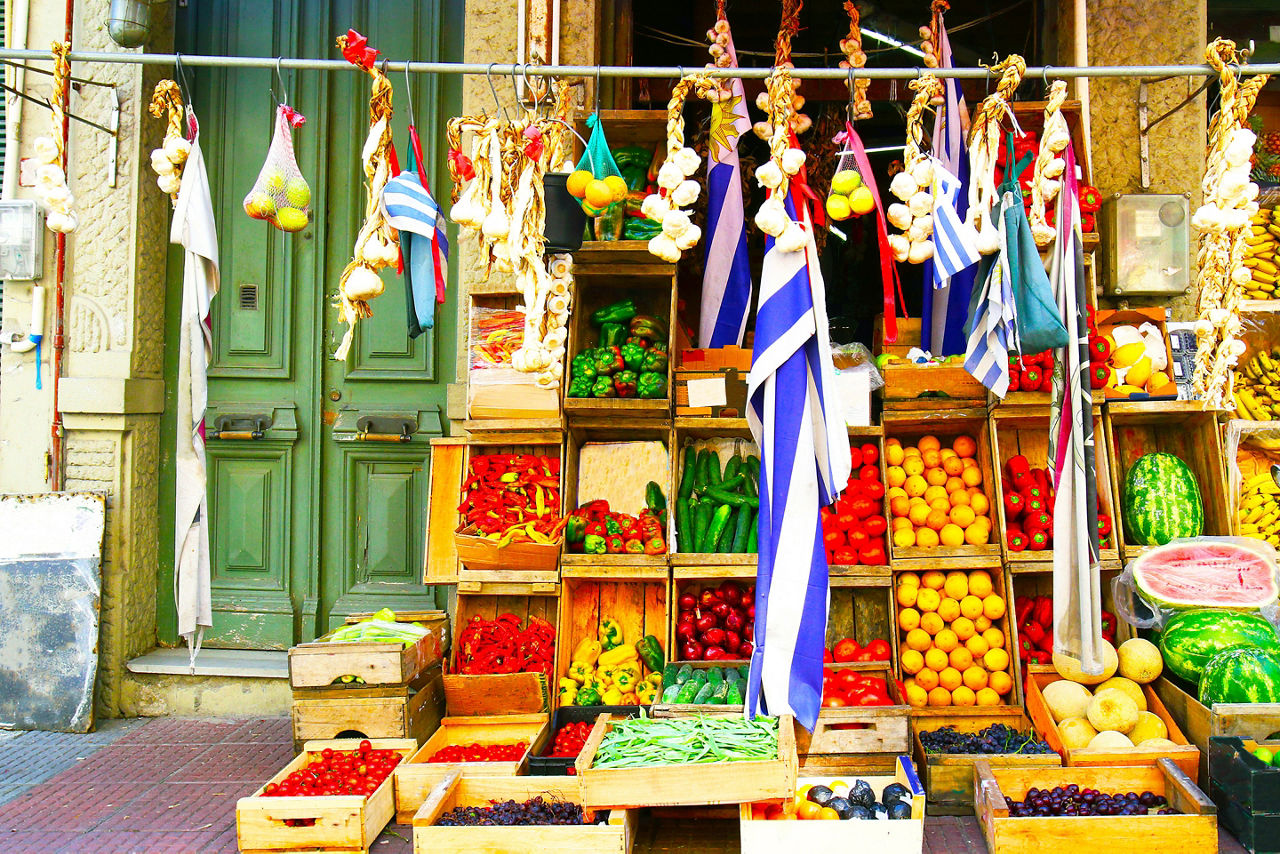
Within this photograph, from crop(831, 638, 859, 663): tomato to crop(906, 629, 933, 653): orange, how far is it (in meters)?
0.28

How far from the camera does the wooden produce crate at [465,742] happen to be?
412 centimetres

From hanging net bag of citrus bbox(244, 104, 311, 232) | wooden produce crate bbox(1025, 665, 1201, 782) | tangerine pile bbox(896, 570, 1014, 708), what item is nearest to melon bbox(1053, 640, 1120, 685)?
wooden produce crate bbox(1025, 665, 1201, 782)

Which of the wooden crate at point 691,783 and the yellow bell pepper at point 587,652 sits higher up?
the yellow bell pepper at point 587,652

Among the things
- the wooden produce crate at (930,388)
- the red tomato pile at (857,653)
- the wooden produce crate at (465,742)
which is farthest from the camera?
the wooden produce crate at (930,388)

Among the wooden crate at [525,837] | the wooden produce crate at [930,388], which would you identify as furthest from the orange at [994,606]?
the wooden crate at [525,837]

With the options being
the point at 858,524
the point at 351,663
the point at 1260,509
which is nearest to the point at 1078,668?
the point at 858,524

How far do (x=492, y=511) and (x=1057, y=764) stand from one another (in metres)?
2.83

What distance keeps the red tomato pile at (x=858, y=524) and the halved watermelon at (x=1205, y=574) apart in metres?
1.20

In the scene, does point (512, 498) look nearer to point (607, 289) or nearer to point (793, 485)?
point (607, 289)

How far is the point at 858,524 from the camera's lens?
4926 mm

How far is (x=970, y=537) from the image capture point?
4.76 metres

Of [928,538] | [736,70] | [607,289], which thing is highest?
[736,70]

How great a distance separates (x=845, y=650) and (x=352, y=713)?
2.42 meters

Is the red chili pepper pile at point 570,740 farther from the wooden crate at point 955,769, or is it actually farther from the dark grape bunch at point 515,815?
the wooden crate at point 955,769
